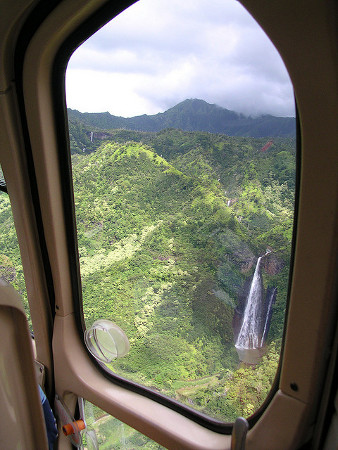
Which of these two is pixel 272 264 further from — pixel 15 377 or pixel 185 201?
pixel 15 377

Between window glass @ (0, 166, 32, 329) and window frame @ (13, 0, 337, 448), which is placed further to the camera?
window glass @ (0, 166, 32, 329)

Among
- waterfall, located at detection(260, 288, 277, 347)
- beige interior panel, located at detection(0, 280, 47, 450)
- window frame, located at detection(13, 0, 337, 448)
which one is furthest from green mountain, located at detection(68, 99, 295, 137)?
beige interior panel, located at detection(0, 280, 47, 450)

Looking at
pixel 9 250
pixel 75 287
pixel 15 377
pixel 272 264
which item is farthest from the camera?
pixel 9 250

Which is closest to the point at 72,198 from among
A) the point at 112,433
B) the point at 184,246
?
the point at 184,246

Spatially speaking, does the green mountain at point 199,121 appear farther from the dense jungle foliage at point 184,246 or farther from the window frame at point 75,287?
the window frame at point 75,287

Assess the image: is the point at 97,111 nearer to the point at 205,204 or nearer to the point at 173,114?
the point at 173,114

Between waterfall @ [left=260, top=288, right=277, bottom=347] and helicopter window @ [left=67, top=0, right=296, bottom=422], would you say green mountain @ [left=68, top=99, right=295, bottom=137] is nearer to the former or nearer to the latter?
helicopter window @ [left=67, top=0, right=296, bottom=422]

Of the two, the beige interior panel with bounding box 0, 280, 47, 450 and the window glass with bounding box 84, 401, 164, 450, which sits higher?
the beige interior panel with bounding box 0, 280, 47, 450
